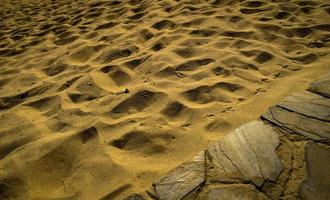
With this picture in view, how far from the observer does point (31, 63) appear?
9.45 feet

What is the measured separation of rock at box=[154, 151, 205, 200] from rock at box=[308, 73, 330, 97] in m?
0.94

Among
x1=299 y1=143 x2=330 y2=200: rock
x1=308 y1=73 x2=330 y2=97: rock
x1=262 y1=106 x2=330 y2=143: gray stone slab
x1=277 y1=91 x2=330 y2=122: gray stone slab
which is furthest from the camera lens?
x1=308 y1=73 x2=330 y2=97: rock

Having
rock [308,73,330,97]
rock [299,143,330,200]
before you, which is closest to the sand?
rock [308,73,330,97]

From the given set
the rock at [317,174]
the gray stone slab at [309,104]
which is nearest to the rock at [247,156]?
the rock at [317,174]

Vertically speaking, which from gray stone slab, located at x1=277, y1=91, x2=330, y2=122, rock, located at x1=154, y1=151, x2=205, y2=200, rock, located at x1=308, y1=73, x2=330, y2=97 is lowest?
rock, located at x1=154, y1=151, x2=205, y2=200

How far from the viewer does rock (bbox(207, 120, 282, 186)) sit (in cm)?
118

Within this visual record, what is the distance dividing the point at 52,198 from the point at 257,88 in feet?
5.12

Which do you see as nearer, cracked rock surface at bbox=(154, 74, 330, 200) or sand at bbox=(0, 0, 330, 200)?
cracked rock surface at bbox=(154, 74, 330, 200)

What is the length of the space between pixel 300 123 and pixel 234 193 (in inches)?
24.6

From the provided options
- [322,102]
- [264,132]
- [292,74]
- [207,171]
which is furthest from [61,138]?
[292,74]

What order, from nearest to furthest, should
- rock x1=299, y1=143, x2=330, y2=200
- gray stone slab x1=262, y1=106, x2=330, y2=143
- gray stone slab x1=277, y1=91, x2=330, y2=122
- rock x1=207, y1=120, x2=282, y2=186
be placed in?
rock x1=299, y1=143, x2=330, y2=200
rock x1=207, y1=120, x2=282, y2=186
gray stone slab x1=262, y1=106, x2=330, y2=143
gray stone slab x1=277, y1=91, x2=330, y2=122

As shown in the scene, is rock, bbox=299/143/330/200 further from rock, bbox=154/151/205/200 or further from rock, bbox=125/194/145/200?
rock, bbox=125/194/145/200

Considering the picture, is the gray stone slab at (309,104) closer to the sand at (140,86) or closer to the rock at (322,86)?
the rock at (322,86)

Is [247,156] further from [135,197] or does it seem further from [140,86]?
[140,86]
